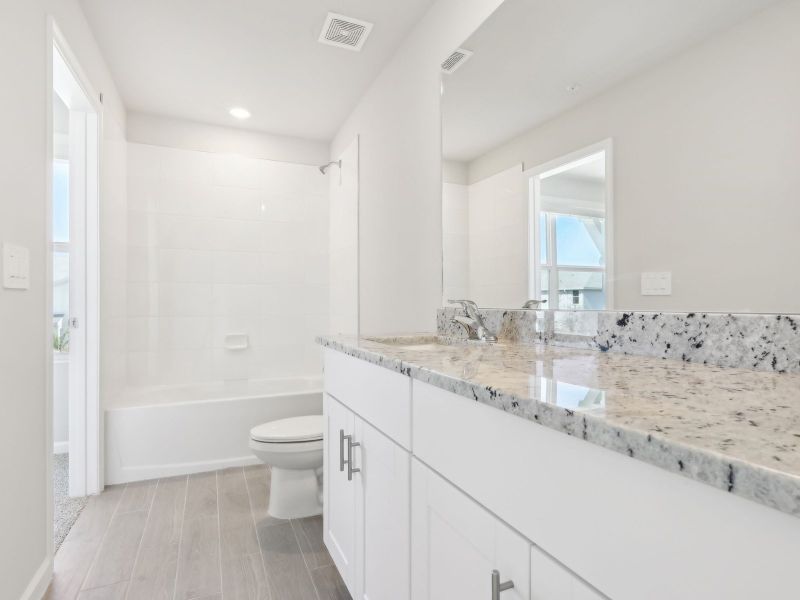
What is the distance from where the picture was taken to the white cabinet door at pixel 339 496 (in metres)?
1.38

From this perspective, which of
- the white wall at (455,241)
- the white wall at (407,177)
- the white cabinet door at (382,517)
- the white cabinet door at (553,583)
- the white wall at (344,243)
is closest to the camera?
the white cabinet door at (553,583)

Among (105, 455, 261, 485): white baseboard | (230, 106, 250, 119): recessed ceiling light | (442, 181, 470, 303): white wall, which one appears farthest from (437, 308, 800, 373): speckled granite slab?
(230, 106, 250, 119): recessed ceiling light

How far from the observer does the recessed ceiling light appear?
322 cm

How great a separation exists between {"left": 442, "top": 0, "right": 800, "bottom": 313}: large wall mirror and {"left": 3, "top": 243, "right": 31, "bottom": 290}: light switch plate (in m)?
1.54

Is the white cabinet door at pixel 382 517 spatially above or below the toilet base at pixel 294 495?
above

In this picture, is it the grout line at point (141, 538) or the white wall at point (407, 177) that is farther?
the white wall at point (407, 177)

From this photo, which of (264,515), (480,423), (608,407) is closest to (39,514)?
(264,515)

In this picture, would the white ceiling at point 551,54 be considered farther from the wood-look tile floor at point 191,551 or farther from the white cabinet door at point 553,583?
the wood-look tile floor at point 191,551

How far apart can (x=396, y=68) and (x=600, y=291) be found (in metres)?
1.85


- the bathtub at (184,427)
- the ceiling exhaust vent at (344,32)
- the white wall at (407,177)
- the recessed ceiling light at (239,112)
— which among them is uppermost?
the ceiling exhaust vent at (344,32)

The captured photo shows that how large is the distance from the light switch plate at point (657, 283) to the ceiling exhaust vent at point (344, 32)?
1.90 metres

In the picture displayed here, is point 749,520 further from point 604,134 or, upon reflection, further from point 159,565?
point 159,565

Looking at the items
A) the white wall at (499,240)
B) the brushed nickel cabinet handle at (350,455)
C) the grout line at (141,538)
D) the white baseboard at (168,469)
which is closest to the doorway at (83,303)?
the white baseboard at (168,469)

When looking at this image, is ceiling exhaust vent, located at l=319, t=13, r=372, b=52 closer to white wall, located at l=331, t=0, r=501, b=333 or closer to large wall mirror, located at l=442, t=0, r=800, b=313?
white wall, located at l=331, t=0, r=501, b=333
